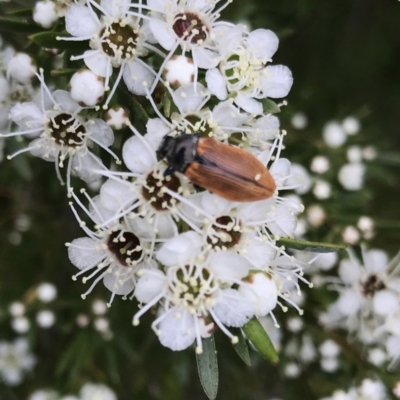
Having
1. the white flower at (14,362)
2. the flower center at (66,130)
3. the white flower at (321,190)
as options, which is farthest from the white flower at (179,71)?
the white flower at (14,362)

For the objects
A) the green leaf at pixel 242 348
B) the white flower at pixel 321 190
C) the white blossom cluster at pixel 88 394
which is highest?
the green leaf at pixel 242 348

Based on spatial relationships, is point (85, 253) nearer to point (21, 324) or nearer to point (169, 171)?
point (169, 171)

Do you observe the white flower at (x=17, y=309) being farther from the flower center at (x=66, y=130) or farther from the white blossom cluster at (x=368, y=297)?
the white blossom cluster at (x=368, y=297)

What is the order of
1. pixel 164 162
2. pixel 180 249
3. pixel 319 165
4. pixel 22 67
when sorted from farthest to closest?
pixel 319 165 < pixel 22 67 < pixel 164 162 < pixel 180 249

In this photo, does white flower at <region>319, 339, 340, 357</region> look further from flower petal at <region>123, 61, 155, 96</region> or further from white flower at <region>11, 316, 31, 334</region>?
flower petal at <region>123, 61, 155, 96</region>

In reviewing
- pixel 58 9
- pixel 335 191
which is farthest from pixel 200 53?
pixel 335 191

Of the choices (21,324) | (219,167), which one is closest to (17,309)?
(21,324)

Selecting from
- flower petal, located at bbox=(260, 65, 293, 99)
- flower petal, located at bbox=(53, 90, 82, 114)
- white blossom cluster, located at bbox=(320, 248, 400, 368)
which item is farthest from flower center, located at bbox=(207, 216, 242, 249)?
white blossom cluster, located at bbox=(320, 248, 400, 368)
